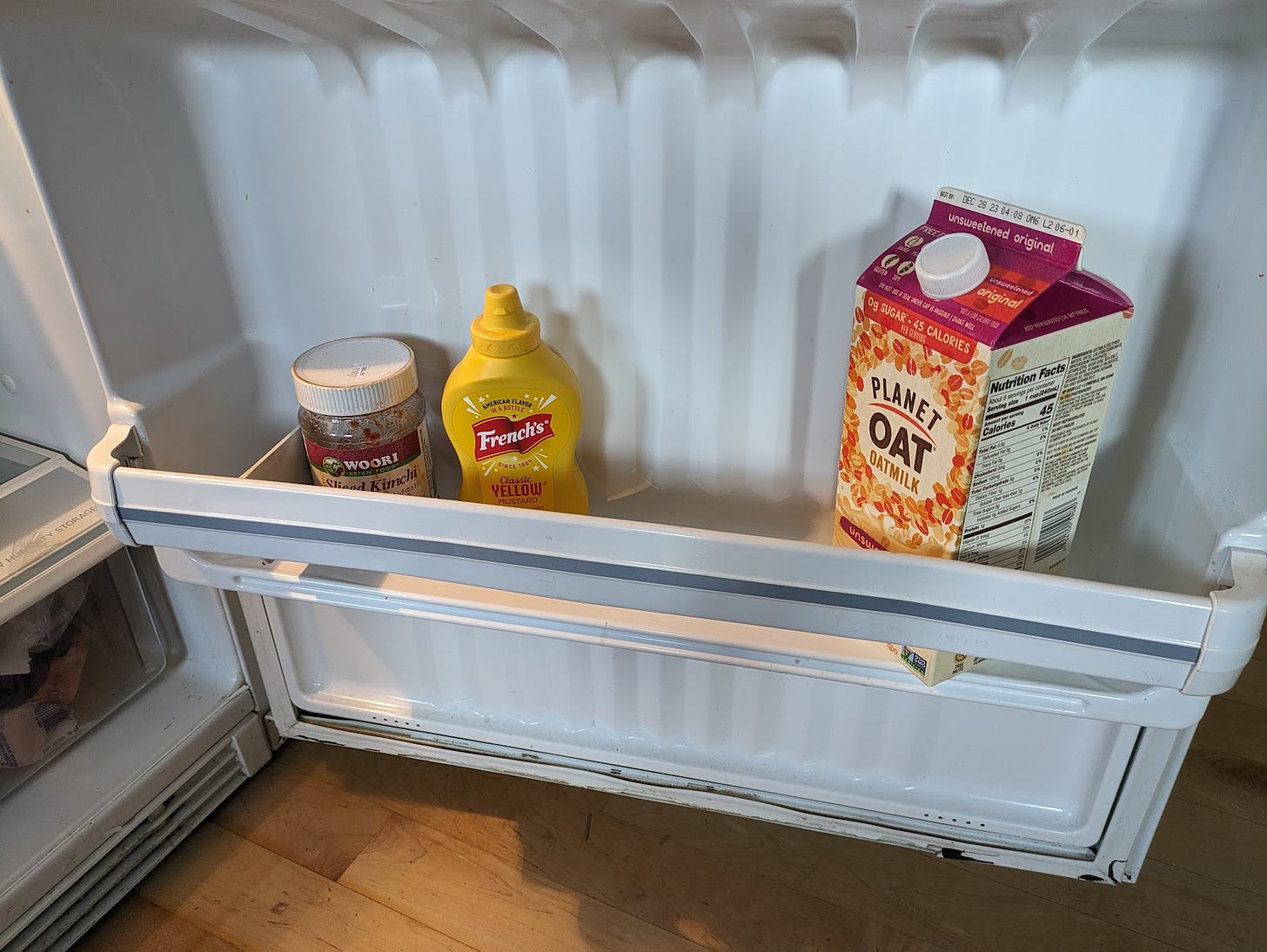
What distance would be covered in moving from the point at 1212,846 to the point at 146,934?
109 centimetres

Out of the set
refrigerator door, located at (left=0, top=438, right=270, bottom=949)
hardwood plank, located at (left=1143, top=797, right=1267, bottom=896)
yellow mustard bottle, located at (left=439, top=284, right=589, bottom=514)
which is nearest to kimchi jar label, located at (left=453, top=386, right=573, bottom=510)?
yellow mustard bottle, located at (left=439, top=284, right=589, bottom=514)

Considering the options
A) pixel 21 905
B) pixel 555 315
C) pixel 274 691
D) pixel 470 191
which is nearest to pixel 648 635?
pixel 555 315

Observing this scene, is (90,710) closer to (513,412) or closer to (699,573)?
(513,412)

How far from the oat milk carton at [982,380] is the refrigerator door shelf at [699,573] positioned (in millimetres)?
58

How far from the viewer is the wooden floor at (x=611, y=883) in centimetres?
92

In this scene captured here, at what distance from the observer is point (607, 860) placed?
0.99 m

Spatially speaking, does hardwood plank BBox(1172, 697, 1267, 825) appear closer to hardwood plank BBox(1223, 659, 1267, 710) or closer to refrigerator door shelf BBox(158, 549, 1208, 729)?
hardwood plank BBox(1223, 659, 1267, 710)

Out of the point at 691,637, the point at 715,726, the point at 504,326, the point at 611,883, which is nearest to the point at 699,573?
the point at 691,637

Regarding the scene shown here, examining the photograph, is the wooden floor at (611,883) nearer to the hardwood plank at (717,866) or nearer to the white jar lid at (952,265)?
the hardwood plank at (717,866)

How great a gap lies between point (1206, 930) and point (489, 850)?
27.9 inches

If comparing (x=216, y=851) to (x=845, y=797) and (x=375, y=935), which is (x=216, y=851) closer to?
(x=375, y=935)

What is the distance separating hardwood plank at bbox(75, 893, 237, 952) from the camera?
92 centimetres

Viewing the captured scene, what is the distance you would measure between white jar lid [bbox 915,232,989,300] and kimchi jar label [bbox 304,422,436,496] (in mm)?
421

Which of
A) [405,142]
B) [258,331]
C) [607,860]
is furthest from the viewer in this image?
[607,860]
